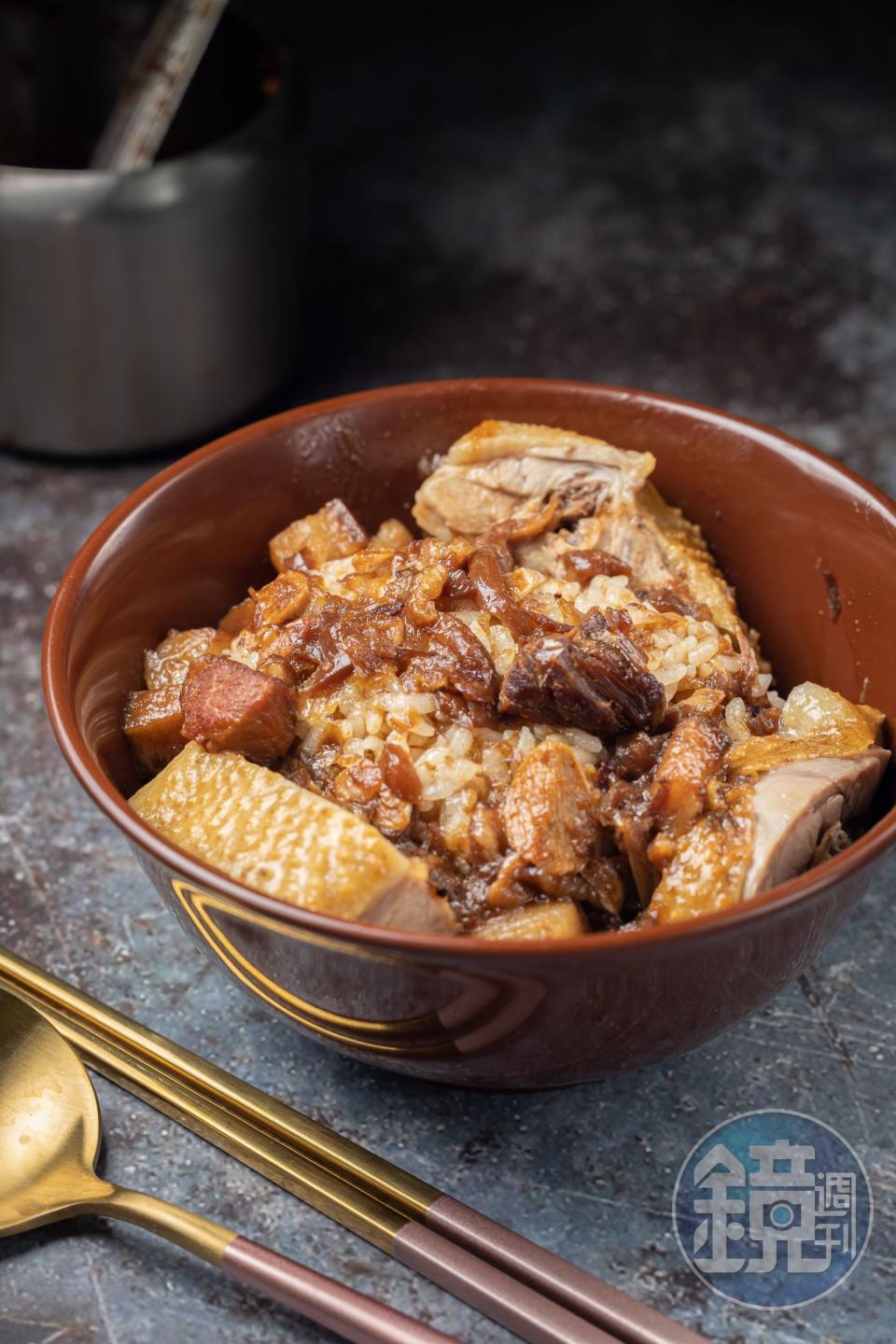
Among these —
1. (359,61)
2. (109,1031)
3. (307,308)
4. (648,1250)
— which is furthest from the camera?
(359,61)

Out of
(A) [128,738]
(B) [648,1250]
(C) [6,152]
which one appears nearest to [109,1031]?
(A) [128,738]

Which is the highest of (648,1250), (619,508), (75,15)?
(75,15)

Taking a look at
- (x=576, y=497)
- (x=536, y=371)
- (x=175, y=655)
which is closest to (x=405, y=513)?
(x=576, y=497)

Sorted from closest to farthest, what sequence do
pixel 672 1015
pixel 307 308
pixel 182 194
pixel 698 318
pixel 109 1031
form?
pixel 672 1015, pixel 109 1031, pixel 182 194, pixel 307 308, pixel 698 318

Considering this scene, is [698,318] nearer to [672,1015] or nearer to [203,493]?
[203,493]

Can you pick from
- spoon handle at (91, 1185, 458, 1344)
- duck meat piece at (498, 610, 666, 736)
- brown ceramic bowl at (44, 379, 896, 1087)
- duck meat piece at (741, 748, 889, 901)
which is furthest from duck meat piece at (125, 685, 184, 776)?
duck meat piece at (741, 748, 889, 901)

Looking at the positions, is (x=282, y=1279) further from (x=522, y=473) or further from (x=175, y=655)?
(x=522, y=473)

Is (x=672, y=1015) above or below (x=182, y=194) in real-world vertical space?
below
